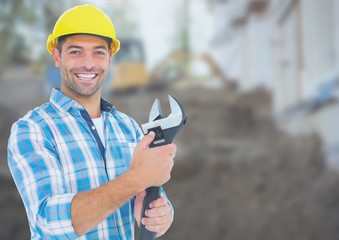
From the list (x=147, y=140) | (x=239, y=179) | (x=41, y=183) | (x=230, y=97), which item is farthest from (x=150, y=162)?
(x=230, y=97)

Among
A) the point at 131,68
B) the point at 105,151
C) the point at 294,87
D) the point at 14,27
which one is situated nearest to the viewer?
the point at 105,151

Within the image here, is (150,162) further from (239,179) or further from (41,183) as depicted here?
(239,179)

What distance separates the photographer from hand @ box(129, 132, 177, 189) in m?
0.59

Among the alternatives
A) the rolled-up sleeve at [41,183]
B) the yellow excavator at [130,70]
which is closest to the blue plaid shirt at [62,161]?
the rolled-up sleeve at [41,183]

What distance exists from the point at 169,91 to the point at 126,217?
381cm

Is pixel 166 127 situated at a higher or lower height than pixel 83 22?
lower

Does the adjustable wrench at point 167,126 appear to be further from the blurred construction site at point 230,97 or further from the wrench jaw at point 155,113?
the blurred construction site at point 230,97

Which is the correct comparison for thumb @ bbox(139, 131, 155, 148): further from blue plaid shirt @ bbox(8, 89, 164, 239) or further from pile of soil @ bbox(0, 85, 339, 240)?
pile of soil @ bbox(0, 85, 339, 240)

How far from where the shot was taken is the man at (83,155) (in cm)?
59

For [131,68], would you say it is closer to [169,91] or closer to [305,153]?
[169,91]

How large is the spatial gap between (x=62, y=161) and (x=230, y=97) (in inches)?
154

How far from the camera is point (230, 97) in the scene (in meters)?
4.48

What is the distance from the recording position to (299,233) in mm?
3330

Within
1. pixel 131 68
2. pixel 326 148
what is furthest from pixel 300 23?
pixel 131 68
